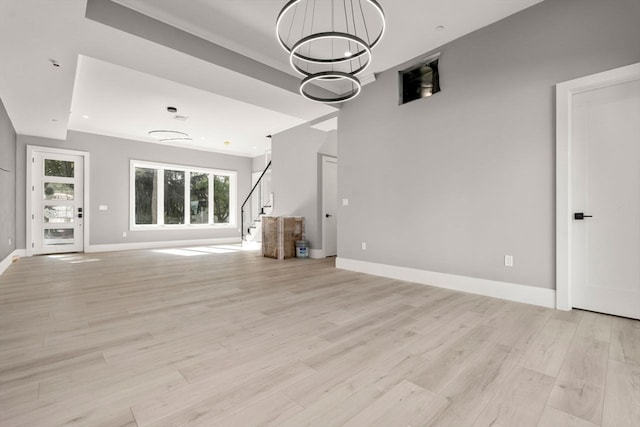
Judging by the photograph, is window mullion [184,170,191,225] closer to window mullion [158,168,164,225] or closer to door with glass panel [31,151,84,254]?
window mullion [158,168,164,225]

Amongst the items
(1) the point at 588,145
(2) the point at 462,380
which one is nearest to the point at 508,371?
(2) the point at 462,380

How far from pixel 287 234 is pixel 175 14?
4360mm

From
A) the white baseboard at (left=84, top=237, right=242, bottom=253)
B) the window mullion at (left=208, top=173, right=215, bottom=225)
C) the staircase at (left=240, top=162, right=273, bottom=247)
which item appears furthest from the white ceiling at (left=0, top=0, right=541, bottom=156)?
the staircase at (left=240, top=162, right=273, bottom=247)

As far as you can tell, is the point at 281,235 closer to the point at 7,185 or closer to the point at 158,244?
the point at 158,244

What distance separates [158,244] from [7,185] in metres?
3.62

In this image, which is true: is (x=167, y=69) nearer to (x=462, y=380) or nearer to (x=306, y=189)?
(x=306, y=189)

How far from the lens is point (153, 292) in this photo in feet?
12.0

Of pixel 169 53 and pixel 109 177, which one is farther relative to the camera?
pixel 109 177

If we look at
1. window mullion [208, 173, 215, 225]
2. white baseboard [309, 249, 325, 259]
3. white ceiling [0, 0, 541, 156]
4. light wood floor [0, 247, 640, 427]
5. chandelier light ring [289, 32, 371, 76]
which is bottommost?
light wood floor [0, 247, 640, 427]

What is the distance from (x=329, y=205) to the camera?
6.68m

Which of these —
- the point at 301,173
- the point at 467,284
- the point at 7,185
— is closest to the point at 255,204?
the point at 301,173

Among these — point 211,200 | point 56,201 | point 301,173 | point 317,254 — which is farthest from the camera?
point 211,200

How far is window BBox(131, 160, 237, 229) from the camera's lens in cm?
849

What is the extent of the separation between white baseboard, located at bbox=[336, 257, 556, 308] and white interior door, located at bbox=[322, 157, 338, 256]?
169cm
